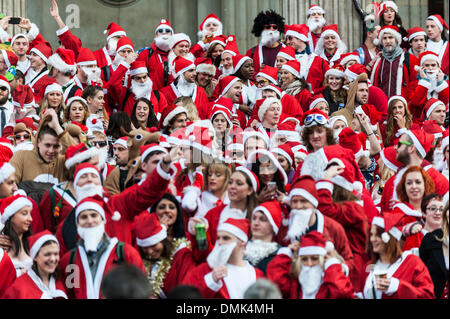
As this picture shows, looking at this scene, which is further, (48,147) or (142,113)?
(142,113)

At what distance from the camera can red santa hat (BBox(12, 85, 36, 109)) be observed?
13172 mm

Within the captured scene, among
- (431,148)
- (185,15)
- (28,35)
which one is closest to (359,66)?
(431,148)

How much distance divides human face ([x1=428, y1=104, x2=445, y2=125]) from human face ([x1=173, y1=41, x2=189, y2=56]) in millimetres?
3547

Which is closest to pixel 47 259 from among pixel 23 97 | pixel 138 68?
pixel 23 97

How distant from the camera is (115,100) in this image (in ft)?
44.8

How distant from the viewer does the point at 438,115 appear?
12.3m

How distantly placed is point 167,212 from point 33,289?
1.39 metres

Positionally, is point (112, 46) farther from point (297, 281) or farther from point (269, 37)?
point (297, 281)

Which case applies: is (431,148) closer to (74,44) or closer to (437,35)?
(437,35)

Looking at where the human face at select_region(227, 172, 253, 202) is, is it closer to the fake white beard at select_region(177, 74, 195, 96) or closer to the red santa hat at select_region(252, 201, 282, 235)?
the red santa hat at select_region(252, 201, 282, 235)

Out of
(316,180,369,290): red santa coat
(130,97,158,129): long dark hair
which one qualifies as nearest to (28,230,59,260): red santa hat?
(316,180,369,290): red santa coat

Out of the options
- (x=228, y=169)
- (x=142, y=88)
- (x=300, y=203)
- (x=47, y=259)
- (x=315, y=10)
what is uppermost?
(x=315, y=10)

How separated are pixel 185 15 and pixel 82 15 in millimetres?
1675

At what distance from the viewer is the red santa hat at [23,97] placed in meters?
13.2
